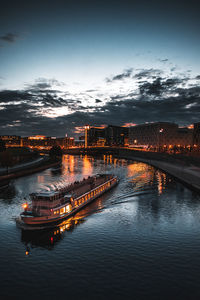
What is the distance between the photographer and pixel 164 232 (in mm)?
26469

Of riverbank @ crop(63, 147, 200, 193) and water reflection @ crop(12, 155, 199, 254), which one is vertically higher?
riverbank @ crop(63, 147, 200, 193)

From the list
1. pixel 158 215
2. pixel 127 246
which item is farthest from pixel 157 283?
pixel 158 215

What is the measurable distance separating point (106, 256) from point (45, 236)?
8567mm

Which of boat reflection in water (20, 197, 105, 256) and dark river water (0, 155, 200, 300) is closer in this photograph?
dark river water (0, 155, 200, 300)

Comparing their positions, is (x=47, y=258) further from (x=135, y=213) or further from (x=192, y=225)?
(x=192, y=225)

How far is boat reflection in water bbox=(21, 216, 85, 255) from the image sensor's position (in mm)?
23562

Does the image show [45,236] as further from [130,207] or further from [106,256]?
[130,207]

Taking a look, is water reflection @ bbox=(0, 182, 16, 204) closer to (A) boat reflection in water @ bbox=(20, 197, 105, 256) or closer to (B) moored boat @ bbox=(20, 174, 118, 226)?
(B) moored boat @ bbox=(20, 174, 118, 226)

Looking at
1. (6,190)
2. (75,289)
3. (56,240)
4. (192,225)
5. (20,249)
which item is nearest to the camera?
(75,289)

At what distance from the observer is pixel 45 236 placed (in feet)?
83.9

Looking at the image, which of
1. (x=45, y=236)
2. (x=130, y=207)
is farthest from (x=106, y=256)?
(x=130, y=207)

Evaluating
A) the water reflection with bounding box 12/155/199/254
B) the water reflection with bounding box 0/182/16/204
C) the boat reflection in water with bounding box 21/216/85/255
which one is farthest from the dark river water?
the water reflection with bounding box 0/182/16/204

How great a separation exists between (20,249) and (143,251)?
12.9 metres

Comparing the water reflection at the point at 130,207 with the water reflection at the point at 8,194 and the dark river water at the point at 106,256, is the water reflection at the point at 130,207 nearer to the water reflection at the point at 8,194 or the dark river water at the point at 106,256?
the dark river water at the point at 106,256
